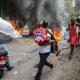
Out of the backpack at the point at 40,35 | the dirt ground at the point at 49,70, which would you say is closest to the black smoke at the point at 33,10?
the dirt ground at the point at 49,70

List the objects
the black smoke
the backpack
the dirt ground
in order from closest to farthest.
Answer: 1. the backpack
2. the dirt ground
3. the black smoke

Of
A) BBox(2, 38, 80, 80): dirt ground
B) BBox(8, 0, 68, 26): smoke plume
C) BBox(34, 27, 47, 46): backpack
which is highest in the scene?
BBox(34, 27, 47, 46): backpack

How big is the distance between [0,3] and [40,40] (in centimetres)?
3092

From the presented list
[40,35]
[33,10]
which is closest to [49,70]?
[40,35]

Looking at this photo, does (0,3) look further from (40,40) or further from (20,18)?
(40,40)

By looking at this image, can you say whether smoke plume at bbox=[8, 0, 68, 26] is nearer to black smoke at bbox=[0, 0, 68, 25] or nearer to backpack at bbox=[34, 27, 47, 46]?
black smoke at bbox=[0, 0, 68, 25]

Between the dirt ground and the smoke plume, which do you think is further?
the smoke plume

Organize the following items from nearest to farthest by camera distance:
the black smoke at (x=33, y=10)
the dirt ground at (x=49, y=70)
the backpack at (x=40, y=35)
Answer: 1. the backpack at (x=40, y=35)
2. the dirt ground at (x=49, y=70)
3. the black smoke at (x=33, y=10)

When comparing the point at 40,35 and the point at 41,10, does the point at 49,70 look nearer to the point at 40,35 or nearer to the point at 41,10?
the point at 40,35

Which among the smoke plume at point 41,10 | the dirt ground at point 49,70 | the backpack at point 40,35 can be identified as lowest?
the smoke plume at point 41,10

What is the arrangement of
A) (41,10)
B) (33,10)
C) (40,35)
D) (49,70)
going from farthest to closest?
(41,10)
(33,10)
(49,70)
(40,35)

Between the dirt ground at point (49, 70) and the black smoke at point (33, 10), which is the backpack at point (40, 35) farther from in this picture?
the black smoke at point (33, 10)

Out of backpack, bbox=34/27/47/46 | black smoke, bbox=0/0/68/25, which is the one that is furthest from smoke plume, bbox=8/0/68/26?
backpack, bbox=34/27/47/46

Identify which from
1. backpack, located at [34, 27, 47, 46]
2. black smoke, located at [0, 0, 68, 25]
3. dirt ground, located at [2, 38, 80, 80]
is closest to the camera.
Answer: backpack, located at [34, 27, 47, 46]
